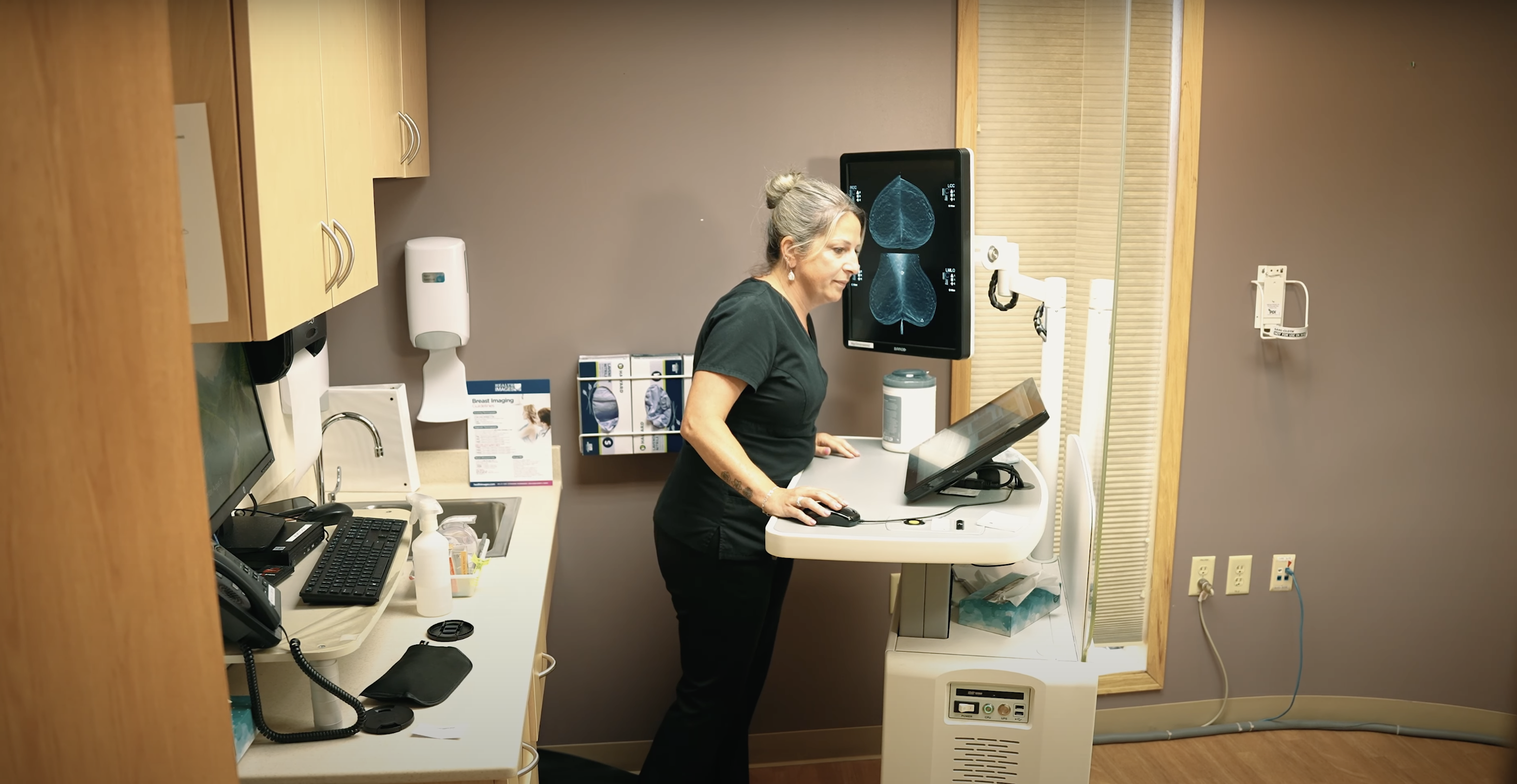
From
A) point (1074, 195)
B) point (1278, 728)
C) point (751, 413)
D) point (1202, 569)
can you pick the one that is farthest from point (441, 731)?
point (1278, 728)

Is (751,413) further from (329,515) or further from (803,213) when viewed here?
(329,515)

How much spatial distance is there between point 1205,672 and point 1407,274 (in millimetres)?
1223

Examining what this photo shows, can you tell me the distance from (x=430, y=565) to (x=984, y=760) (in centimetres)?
105

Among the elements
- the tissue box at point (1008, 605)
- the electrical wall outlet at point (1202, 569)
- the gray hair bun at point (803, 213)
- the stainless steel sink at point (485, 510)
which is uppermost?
the gray hair bun at point (803, 213)

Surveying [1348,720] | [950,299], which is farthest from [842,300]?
[1348,720]

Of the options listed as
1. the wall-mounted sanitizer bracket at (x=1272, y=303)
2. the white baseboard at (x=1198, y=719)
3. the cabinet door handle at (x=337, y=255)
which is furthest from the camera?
the white baseboard at (x=1198, y=719)

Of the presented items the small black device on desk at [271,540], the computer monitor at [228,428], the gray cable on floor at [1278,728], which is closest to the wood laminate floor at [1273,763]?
the gray cable on floor at [1278,728]

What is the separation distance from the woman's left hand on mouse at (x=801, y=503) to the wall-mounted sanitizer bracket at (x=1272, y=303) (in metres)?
1.51

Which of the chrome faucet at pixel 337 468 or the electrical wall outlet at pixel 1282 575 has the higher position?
the chrome faucet at pixel 337 468

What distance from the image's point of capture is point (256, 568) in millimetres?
1667

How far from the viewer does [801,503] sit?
1.85m

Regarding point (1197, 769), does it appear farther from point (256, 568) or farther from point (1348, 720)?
point (256, 568)

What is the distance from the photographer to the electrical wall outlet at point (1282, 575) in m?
2.91

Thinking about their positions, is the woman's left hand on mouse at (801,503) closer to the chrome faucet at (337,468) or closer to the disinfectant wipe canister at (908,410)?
the disinfectant wipe canister at (908,410)
